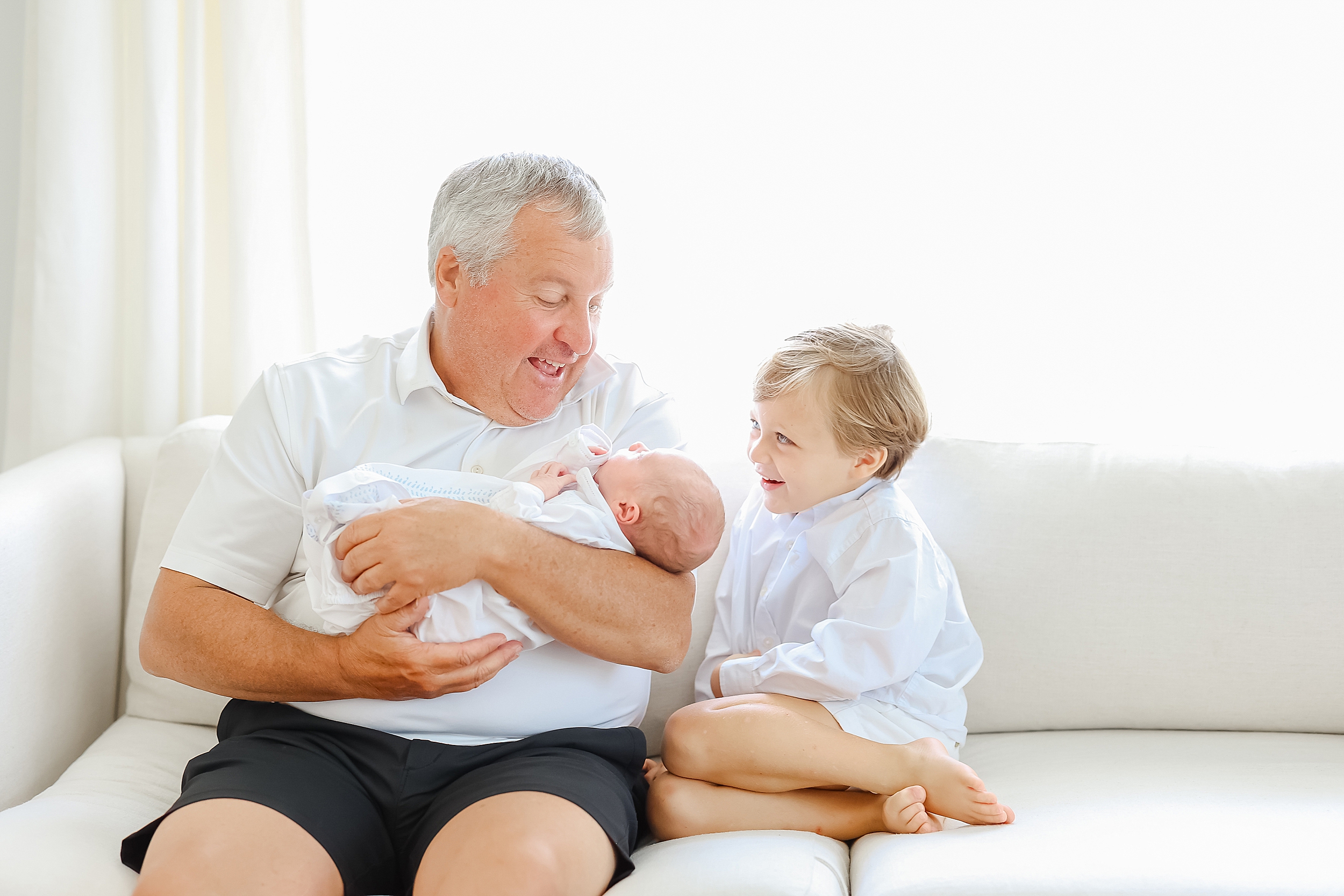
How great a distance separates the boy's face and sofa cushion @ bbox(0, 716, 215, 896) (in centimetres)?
110

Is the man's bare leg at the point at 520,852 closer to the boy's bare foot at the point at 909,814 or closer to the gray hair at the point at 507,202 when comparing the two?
the boy's bare foot at the point at 909,814

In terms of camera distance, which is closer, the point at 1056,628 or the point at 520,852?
the point at 520,852

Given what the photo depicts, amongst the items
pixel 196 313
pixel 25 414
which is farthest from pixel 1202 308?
pixel 25 414

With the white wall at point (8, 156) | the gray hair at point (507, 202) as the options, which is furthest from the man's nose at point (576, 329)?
the white wall at point (8, 156)

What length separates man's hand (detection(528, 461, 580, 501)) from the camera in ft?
4.71

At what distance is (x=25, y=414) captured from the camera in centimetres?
223

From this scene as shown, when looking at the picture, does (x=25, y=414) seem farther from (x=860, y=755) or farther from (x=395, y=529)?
(x=860, y=755)

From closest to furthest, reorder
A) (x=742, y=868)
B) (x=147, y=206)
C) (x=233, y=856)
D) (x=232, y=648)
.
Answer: (x=233, y=856)
(x=742, y=868)
(x=232, y=648)
(x=147, y=206)

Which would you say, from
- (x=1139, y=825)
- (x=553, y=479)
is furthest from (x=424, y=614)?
(x=1139, y=825)

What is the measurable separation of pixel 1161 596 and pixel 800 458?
2.46ft

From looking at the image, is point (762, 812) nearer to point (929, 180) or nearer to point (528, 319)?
point (528, 319)

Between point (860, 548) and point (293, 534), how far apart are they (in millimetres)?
919

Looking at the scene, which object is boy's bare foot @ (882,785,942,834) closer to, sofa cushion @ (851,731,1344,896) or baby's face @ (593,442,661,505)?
sofa cushion @ (851,731,1344,896)

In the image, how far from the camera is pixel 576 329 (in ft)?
4.88
